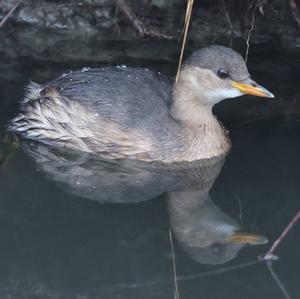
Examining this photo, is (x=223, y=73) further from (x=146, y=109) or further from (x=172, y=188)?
(x=172, y=188)

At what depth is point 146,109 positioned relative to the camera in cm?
581

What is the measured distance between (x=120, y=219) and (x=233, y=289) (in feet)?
3.14

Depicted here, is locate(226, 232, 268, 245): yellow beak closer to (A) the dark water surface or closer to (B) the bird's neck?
(A) the dark water surface

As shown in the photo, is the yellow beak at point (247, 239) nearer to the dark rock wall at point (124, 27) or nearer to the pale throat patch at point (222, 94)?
the pale throat patch at point (222, 94)

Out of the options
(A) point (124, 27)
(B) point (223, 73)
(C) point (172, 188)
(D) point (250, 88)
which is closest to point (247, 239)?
(C) point (172, 188)

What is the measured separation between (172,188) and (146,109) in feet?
1.88

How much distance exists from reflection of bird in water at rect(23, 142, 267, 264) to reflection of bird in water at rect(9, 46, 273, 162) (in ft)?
0.31

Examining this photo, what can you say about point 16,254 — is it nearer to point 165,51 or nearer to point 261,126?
point 261,126

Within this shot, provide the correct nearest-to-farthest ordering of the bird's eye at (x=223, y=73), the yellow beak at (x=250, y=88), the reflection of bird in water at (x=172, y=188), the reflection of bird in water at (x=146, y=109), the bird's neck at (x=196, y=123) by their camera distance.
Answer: the reflection of bird in water at (x=172, y=188) < the yellow beak at (x=250, y=88) < the bird's eye at (x=223, y=73) < the reflection of bird in water at (x=146, y=109) < the bird's neck at (x=196, y=123)

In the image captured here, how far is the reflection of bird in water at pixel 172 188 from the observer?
497cm

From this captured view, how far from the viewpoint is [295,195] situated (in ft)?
17.9

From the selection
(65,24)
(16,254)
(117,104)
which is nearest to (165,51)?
(65,24)

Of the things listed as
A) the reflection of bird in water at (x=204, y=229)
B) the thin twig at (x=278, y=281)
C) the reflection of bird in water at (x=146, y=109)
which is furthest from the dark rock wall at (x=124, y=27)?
the thin twig at (x=278, y=281)

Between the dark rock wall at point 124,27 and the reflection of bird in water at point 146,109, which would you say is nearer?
the reflection of bird in water at point 146,109
